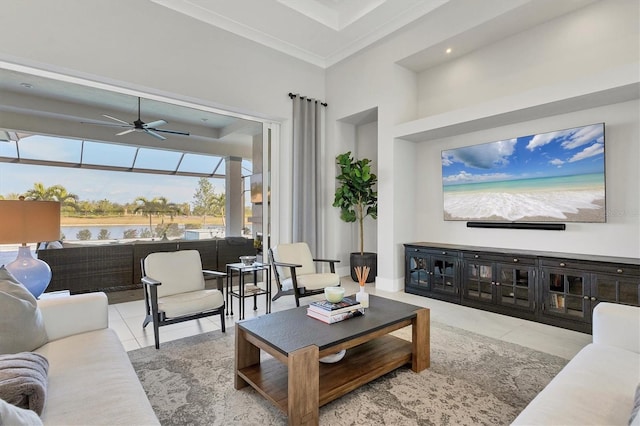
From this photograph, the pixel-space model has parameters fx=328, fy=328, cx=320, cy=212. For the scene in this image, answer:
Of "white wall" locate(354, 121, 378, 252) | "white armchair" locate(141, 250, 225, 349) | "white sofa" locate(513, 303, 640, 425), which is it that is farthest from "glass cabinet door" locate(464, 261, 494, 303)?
"white armchair" locate(141, 250, 225, 349)

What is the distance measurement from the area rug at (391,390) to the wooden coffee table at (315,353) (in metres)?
0.11

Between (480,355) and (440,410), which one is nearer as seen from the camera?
(440,410)

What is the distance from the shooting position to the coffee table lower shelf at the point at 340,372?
1927 mm

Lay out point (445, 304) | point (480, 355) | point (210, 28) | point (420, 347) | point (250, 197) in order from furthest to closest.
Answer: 1. point (250, 197)
2. point (210, 28)
3. point (445, 304)
4. point (480, 355)
5. point (420, 347)

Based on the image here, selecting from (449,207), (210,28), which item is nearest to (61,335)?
(210,28)

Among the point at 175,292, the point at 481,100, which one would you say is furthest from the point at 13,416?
the point at 481,100

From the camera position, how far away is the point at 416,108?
542cm

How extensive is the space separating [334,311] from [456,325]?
1.85m

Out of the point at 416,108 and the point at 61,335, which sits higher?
the point at 416,108

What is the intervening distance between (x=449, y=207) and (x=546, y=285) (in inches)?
66.5

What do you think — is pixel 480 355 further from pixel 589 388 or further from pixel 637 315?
pixel 589 388

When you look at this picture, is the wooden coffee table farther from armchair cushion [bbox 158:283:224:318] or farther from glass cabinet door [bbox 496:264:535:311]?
glass cabinet door [bbox 496:264:535:311]

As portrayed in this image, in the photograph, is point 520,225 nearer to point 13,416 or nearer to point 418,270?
point 418,270

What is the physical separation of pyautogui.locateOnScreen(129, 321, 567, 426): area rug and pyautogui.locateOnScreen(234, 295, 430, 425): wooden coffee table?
113 mm
